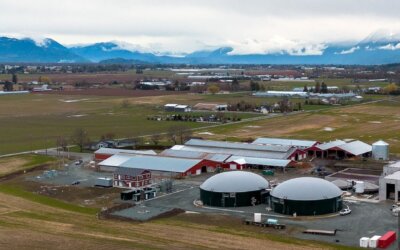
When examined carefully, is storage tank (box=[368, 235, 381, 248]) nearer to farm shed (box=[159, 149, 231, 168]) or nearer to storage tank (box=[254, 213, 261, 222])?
storage tank (box=[254, 213, 261, 222])

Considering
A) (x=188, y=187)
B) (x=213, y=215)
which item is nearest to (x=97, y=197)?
(x=188, y=187)

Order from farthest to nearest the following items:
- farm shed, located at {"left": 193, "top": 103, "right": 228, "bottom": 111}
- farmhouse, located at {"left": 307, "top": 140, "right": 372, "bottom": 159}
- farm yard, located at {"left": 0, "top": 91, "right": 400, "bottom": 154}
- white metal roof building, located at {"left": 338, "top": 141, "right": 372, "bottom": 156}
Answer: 1. farm shed, located at {"left": 193, "top": 103, "right": 228, "bottom": 111}
2. farm yard, located at {"left": 0, "top": 91, "right": 400, "bottom": 154}
3. farmhouse, located at {"left": 307, "top": 140, "right": 372, "bottom": 159}
4. white metal roof building, located at {"left": 338, "top": 141, "right": 372, "bottom": 156}

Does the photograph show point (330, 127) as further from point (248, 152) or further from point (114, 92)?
point (114, 92)

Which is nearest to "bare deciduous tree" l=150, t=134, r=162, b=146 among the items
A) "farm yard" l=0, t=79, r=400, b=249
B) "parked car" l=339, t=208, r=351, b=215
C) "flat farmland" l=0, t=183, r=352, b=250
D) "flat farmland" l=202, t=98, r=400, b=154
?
"farm yard" l=0, t=79, r=400, b=249

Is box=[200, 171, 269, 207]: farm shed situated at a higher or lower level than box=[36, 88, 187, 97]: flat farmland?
lower

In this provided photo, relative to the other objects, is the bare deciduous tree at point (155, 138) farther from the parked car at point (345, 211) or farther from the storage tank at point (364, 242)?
the storage tank at point (364, 242)

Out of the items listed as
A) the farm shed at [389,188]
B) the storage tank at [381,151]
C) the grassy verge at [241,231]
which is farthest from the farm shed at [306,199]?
the storage tank at [381,151]
